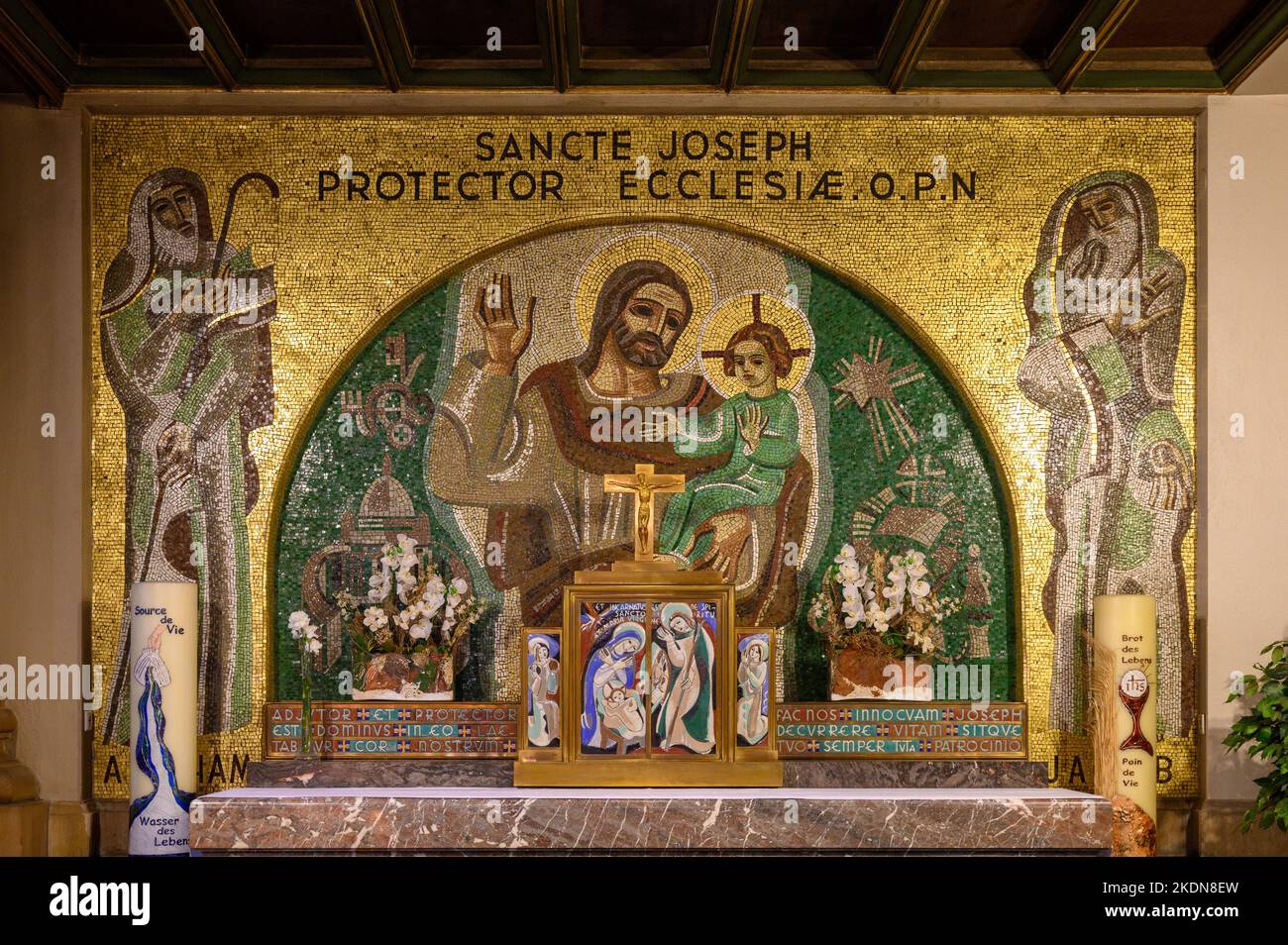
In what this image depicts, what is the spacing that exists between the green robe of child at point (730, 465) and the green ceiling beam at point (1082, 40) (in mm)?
2309

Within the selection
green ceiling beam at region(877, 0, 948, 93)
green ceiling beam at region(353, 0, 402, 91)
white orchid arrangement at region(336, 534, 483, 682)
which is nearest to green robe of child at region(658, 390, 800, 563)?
white orchid arrangement at region(336, 534, 483, 682)

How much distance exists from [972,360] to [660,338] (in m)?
1.76

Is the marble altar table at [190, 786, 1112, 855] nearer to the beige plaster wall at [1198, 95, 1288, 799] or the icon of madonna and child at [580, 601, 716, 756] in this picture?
the icon of madonna and child at [580, 601, 716, 756]

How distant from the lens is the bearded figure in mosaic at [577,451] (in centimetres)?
Result: 775

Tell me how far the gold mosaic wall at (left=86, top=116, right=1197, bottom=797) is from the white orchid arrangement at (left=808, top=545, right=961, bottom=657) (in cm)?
88

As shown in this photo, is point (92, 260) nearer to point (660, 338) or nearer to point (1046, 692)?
point (660, 338)

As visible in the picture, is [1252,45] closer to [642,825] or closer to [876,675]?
[876,675]

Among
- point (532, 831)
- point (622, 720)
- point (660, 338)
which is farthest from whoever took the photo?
point (660, 338)

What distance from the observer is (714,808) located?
6496 mm

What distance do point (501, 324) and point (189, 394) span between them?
5.85 feet

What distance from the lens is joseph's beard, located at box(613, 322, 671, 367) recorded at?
7.91 m

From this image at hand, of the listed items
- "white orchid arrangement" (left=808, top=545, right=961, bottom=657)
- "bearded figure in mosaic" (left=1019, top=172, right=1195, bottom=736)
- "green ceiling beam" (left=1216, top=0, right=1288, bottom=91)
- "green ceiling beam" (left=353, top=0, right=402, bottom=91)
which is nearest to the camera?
"green ceiling beam" (left=353, top=0, right=402, bottom=91)

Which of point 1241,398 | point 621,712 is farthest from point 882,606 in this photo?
point 1241,398
